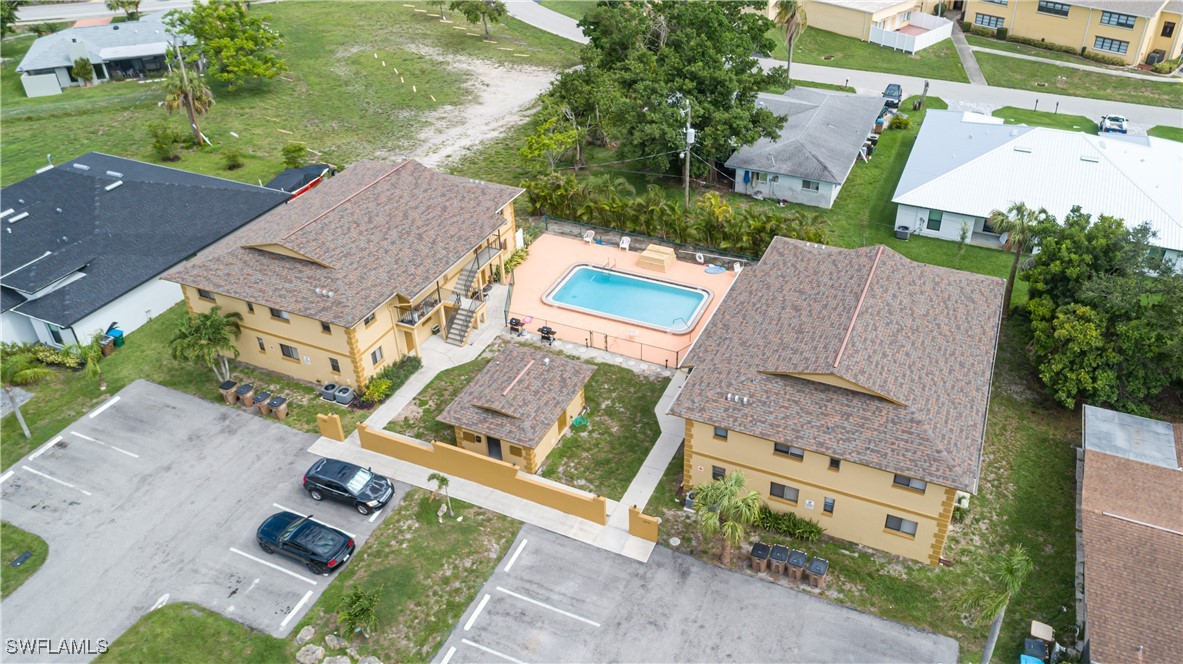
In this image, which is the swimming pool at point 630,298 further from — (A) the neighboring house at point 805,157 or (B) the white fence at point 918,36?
(B) the white fence at point 918,36

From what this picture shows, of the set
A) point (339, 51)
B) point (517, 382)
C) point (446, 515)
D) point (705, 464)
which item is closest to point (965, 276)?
point (705, 464)

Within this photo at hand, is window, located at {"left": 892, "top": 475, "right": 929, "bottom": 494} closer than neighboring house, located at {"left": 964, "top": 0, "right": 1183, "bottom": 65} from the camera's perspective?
Yes

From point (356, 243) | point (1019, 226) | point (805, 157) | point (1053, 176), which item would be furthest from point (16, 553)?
point (1053, 176)

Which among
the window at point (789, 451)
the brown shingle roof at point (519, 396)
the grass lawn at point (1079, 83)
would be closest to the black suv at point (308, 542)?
the brown shingle roof at point (519, 396)

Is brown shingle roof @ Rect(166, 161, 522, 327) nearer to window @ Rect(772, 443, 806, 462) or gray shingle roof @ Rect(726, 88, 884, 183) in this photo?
window @ Rect(772, 443, 806, 462)

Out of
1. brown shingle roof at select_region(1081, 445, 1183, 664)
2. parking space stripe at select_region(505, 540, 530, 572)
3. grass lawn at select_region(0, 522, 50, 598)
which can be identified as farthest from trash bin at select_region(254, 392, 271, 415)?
brown shingle roof at select_region(1081, 445, 1183, 664)

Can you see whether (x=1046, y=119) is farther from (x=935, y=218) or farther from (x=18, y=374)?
(x=18, y=374)
